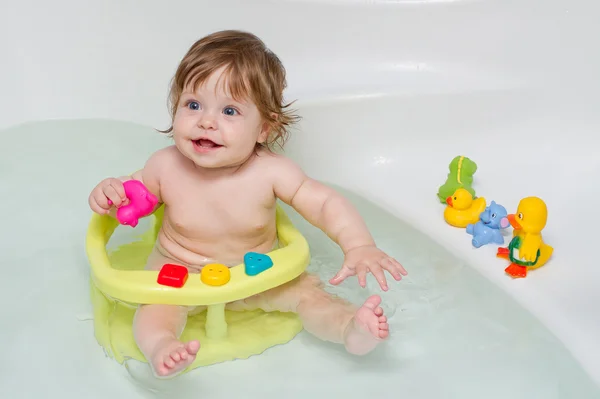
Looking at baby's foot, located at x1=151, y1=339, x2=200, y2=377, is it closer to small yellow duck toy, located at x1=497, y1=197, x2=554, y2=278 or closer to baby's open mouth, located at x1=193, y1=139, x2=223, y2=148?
baby's open mouth, located at x1=193, y1=139, x2=223, y2=148

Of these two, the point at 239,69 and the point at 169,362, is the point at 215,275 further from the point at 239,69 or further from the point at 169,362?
the point at 239,69

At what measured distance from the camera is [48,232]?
146cm

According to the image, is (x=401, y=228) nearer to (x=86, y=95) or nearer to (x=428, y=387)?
(x=428, y=387)

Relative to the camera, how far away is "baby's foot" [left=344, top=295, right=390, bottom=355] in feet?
3.54

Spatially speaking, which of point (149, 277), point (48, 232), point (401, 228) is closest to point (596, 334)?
point (401, 228)

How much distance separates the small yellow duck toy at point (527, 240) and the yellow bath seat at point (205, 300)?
0.35 metres

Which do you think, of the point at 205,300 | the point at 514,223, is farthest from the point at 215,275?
the point at 514,223

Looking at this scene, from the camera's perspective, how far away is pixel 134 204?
1.21m

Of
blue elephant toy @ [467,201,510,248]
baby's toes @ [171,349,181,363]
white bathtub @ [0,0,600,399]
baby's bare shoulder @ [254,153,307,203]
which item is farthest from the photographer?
white bathtub @ [0,0,600,399]

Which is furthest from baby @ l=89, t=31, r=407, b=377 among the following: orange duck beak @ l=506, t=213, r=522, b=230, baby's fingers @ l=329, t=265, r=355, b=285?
orange duck beak @ l=506, t=213, r=522, b=230

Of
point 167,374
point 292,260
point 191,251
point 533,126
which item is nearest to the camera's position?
point 167,374

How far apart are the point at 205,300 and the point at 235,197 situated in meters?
0.19

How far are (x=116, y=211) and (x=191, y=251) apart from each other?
0.13 meters

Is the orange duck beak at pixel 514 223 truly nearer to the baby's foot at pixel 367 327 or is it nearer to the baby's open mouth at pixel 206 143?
the baby's foot at pixel 367 327
